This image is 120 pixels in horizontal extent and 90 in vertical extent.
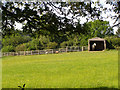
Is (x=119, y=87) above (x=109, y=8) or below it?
below

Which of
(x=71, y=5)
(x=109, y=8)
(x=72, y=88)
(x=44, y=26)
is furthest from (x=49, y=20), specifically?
(x=72, y=88)

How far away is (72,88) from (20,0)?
5.24m

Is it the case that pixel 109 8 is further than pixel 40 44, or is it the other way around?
pixel 40 44

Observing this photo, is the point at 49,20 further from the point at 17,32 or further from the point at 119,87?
the point at 119,87

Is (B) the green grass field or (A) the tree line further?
(B) the green grass field

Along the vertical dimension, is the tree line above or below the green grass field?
above

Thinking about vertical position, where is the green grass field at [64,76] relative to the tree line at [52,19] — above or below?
below

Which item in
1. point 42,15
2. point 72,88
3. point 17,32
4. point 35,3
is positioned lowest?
point 72,88

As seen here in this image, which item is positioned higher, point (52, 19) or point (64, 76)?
point (52, 19)

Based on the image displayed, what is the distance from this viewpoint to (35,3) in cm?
615

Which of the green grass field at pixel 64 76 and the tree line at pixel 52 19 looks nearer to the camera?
the tree line at pixel 52 19

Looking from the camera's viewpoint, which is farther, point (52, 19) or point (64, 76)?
point (64, 76)

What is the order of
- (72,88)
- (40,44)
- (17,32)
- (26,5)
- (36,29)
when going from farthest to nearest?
(40,44)
(72,88)
(17,32)
(36,29)
(26,5)

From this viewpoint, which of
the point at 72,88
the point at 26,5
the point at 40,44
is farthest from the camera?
the point at 40,44
